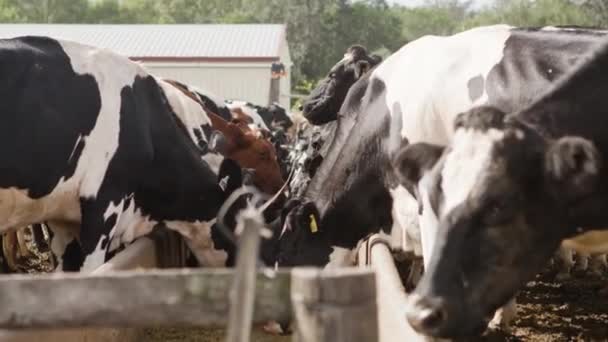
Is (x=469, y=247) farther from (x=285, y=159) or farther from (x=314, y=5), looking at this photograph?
(x=314, y=5)

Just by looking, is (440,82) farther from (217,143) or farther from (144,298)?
(144,298)

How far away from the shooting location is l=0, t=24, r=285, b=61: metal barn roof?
31.1m

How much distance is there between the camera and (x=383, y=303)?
421 cm

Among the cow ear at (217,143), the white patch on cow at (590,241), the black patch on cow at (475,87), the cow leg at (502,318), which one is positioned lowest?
the cow leg at (502,318)

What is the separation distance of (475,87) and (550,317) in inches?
98.9

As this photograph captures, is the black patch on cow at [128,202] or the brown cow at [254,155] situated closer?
the black patch on cow at [128,202]

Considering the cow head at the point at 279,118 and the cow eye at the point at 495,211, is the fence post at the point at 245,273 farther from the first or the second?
the cow head at the point at 279,118

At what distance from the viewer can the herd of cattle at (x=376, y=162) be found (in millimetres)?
3477

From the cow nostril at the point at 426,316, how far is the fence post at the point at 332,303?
935 mm

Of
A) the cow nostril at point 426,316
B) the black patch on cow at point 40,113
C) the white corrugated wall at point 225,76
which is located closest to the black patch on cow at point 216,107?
the black patch on cow at point 40,113

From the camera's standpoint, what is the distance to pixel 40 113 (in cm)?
595

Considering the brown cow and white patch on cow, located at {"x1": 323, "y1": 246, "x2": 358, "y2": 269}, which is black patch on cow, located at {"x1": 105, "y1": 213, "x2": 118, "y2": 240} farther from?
the brown cow

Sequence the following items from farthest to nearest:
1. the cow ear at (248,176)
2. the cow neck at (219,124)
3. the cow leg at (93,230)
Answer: the cow neck at (219,124) → the cow ear at (248,176) → the cow leg at (93,230)

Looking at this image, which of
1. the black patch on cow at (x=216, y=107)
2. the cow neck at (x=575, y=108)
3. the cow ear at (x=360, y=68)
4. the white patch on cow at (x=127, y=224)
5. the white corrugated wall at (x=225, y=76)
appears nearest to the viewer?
the cow neck at (x=575, y=108)
